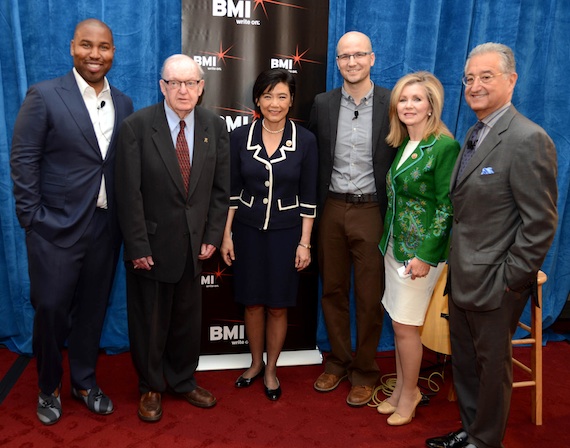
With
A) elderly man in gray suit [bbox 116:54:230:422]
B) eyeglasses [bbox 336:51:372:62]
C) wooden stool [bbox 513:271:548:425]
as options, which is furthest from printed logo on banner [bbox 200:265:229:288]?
wooden stool [bbox 513:271:548:425]

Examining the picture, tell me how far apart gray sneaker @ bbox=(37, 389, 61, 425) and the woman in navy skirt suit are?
1033mm

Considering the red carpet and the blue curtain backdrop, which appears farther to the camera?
the blue curtain backdrop

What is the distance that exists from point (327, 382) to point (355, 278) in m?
0.63

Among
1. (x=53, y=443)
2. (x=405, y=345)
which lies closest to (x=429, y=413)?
(x=405, y=345)

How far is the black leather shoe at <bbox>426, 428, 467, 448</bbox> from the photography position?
8.18ft

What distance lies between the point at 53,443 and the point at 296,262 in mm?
1421

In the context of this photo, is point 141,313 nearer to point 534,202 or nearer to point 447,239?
point 447,239

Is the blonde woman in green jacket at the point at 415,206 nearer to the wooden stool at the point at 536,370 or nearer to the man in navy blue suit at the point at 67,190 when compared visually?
the wooden stool at the point at 536,370

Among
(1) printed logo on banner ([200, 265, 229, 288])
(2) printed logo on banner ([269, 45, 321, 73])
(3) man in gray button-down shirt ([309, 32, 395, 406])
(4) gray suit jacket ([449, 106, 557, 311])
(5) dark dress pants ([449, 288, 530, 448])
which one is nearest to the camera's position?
(4) gray suit jacket ([449, 106, 557, 311])

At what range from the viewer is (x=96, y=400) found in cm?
277

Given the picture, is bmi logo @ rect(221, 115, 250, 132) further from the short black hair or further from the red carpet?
the red carpet

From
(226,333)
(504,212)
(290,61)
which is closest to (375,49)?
(290,61)

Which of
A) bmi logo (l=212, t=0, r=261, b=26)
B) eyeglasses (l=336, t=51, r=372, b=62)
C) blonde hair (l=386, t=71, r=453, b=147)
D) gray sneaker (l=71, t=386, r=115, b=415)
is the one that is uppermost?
bmi logo (l=212, t=0, r=261, b=26)

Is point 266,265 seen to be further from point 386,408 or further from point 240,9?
point 240,9
